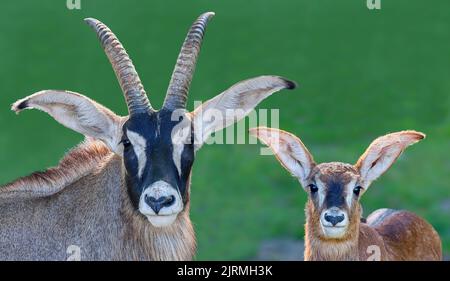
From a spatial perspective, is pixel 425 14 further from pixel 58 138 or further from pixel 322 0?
pixel 58 138

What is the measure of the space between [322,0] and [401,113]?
23.1 feet

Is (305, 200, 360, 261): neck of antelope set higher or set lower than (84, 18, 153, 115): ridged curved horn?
lower

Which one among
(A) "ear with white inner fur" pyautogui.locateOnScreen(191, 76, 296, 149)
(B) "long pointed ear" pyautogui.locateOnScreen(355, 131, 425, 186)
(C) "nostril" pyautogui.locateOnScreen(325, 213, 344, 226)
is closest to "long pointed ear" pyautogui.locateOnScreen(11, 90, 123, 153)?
(A) "ear with white inner fur" pyautogui.locateOnScreen(191, 76, 296, 149)

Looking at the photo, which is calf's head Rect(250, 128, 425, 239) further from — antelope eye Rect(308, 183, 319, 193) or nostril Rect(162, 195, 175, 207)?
nostril Rect(162, 195, 175, 207)

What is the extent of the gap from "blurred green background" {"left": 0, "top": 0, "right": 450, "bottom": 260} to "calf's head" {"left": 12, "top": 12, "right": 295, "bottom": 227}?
9.25 meters

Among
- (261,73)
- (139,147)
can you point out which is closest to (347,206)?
(139,147)

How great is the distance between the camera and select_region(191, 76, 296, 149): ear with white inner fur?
41.6 feet

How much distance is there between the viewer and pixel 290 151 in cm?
1441

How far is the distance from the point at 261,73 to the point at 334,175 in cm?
1667

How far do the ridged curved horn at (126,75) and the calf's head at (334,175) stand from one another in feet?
6.39

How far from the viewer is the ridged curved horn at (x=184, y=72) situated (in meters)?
12.5

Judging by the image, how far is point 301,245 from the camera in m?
A: 21.8

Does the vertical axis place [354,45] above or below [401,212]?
above
